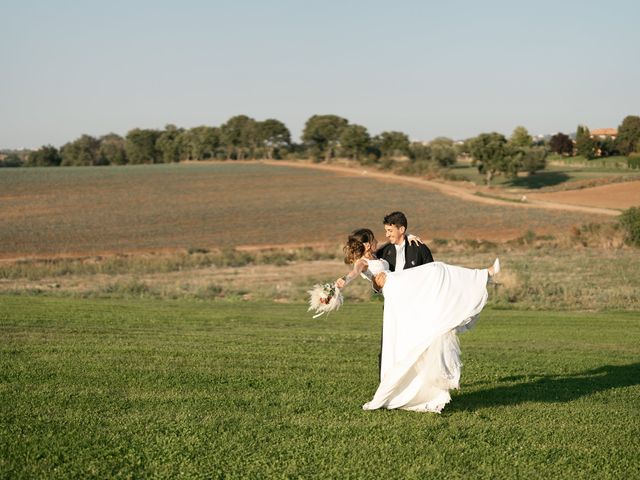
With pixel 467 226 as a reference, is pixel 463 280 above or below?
above

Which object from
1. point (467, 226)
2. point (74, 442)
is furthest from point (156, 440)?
point (467, 226)

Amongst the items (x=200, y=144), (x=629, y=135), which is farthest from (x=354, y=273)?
(x=200, y=144)

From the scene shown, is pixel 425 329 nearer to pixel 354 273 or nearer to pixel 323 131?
pixel 354 273

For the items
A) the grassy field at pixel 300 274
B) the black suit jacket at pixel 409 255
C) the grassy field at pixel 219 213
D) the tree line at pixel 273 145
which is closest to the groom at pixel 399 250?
the black suit jacket at pixel 409 255

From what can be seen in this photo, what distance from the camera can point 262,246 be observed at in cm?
5697

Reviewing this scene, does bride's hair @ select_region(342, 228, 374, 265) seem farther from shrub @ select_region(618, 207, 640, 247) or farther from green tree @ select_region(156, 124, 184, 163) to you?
green tree @ select_region(156, 124, 184, 163)

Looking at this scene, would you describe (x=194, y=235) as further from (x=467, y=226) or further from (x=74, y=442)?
(x=74, y=442)

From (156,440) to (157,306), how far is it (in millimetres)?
17301

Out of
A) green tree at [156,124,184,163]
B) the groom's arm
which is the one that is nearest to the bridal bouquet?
the groom's arm

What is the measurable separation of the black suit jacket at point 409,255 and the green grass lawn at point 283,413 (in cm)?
172

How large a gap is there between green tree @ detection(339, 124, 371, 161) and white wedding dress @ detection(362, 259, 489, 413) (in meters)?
138

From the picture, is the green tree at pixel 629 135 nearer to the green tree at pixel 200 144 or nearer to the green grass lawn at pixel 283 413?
the green tree at pixel 200 144

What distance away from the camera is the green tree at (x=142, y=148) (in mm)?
171250

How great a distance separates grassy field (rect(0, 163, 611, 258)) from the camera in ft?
197
